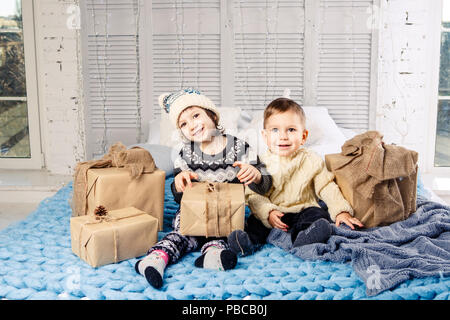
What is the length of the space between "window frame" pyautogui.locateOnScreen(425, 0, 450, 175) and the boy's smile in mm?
1805

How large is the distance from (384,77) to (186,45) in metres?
1.29

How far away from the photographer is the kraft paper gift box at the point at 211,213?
4.61ft

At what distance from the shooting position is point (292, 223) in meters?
1.61

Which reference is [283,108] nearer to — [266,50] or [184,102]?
[184,102]

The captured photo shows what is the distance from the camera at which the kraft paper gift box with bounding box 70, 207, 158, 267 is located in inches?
52.3

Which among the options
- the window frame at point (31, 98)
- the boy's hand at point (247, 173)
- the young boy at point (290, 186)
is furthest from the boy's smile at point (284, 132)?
the window frame at point (31, 98)

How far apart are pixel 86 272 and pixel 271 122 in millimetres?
778

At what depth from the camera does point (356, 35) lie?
2.98 metres

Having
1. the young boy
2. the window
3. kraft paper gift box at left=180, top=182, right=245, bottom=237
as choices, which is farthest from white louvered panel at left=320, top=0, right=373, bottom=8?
kraft paper gift box at left=180, top=182, right=245, bottom=237

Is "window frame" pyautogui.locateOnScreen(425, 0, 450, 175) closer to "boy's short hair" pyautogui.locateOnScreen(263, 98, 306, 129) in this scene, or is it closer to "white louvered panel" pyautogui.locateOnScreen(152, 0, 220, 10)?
"white louvered panel" pyautogui.locateOnScreen(152, 0, 220, 10)

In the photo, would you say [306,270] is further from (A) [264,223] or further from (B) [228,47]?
(B) [228,47]
